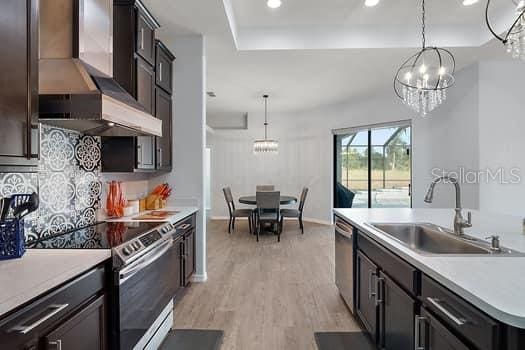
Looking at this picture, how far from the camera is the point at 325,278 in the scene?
3656 mm

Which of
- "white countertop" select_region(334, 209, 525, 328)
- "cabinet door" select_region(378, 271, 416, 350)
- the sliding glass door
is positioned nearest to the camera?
"white countertop" select_region(334, 209, 525, 328)

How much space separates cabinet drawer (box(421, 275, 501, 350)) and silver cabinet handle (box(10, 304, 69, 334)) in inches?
59.2

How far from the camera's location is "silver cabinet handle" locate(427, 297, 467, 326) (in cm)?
106

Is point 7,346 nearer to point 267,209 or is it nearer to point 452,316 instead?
point 452,316

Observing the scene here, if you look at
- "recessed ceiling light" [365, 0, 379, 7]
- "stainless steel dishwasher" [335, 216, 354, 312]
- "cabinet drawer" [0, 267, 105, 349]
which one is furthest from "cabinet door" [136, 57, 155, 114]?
"recessed ceiling light" [365, 0, 379, 7]

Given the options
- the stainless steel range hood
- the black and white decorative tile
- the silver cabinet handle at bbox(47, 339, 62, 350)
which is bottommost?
the silver cabinet handle at bbox(47, 339, 62, 350)

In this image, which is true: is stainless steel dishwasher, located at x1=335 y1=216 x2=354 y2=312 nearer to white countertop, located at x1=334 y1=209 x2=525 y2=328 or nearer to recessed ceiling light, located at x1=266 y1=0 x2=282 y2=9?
white countertop, located at x1=334 y1=209 x2=525 y2=328

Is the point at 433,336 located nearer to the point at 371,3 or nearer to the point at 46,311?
the point at 46,311

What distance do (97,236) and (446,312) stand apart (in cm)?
196

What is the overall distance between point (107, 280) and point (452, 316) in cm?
159

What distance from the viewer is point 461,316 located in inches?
42.7

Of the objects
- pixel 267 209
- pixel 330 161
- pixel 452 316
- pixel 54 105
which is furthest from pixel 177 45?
pixel 330 161

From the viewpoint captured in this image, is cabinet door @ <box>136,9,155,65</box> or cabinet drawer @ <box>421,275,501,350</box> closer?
cabinet drawer @ <box>421,275,501,350</box>

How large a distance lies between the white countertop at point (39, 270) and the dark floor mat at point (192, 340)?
1.14 metres
